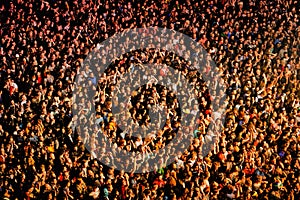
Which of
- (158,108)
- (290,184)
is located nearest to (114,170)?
(158,108)

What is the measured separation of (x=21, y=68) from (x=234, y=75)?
3579 mm

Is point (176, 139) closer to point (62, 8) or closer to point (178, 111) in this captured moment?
point (178, 111)

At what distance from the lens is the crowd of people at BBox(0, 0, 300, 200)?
468 cm

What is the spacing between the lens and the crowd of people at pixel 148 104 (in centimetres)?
468

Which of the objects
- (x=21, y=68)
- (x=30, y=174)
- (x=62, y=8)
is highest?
(x=62, y=8)

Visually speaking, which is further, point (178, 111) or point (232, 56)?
point (232, 56)

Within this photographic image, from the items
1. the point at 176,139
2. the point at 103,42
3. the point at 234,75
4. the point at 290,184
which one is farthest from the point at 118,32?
the point at 290,184

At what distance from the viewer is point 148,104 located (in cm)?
572

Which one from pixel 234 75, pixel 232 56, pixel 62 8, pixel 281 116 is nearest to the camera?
pixel 281 116

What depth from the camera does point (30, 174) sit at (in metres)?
4.86

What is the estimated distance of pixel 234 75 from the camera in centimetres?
641

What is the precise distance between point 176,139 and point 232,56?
8.42 feet

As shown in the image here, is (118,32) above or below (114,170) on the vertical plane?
above

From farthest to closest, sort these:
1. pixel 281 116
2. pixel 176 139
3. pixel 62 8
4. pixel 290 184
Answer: pixel 62 8
pixel 281 116
pixel 176 139
pixel 290 184
